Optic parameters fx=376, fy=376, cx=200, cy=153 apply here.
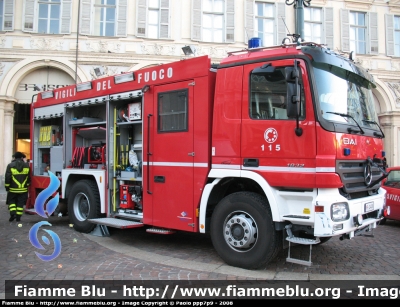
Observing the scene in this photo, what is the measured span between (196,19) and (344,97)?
45.4 ft

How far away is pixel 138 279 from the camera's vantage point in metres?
4.66

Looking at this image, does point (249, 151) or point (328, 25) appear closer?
point (249, 151)

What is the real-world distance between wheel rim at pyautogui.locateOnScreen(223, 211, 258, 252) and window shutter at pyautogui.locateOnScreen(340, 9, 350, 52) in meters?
16.2

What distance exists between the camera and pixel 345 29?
61.5 feet

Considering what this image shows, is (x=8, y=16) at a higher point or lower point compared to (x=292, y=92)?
higher

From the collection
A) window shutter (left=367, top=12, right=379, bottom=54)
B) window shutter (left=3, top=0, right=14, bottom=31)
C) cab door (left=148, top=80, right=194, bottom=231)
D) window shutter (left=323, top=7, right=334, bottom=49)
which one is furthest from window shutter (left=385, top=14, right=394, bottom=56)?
window shutter (left=3, top=0, right=14, bottom=31)

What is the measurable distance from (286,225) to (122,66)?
14069 mm

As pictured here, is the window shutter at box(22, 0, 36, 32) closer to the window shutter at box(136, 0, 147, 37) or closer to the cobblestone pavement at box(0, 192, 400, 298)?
the window shutter at box(136, 0, 147, 37)

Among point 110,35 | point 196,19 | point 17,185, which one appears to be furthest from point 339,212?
point 110,35

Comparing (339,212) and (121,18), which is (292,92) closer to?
(339,212)

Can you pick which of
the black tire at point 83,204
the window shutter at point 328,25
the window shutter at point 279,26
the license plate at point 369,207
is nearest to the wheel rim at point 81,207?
the black tire at point 83,204

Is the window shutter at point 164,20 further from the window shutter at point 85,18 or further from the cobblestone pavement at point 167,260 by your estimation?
the cobblestone pavement at point 167,260

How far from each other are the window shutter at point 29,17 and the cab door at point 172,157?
13.5m

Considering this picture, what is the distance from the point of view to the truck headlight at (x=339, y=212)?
4.41m
